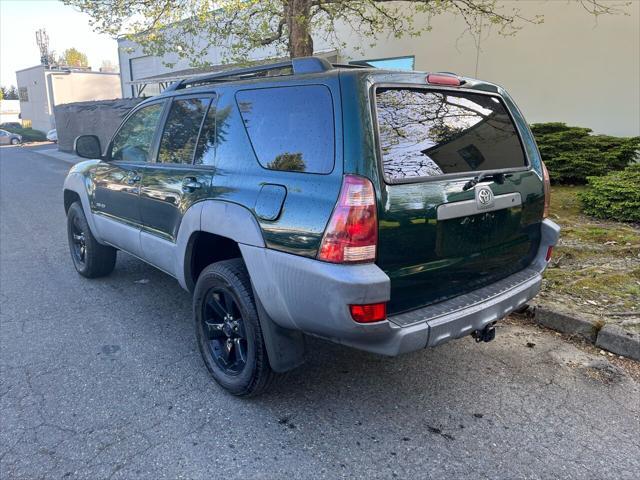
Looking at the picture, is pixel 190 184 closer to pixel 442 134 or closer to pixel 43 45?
pixel 442 134

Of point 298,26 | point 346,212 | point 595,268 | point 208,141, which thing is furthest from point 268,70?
point 298,26

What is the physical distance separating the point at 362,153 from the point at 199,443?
1793mm

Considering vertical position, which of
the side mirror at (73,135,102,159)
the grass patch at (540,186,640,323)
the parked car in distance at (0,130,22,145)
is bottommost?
the parked car in distance at (0,130,22,145)

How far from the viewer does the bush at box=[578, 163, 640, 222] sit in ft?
21.7

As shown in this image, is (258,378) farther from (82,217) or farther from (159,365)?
(82,217)

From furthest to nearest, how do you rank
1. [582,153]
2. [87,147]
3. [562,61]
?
[562,61] → [582,153] → [87,147]

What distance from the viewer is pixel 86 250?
534 centimetres

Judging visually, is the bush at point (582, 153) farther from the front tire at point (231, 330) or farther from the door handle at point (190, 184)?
the front tire at point (231, 330)

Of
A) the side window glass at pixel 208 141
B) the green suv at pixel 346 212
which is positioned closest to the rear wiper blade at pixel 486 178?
the green suv at pixel 346 212

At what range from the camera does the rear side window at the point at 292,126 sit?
2568mm

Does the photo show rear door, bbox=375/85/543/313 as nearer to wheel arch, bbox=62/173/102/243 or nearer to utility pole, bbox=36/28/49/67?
wheel arch, bbox=62/173/102/243

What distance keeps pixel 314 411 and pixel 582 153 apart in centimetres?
773

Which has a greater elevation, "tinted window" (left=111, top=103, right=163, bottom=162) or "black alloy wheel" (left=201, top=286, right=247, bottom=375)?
"tinted window" (left=111, top=103, right=163, bottom=162)

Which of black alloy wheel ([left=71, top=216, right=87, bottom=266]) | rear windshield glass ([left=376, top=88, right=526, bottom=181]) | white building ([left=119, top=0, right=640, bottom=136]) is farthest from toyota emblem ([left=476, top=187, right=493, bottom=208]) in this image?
white building ([left=119, top=0, right=640, bottom=136])
